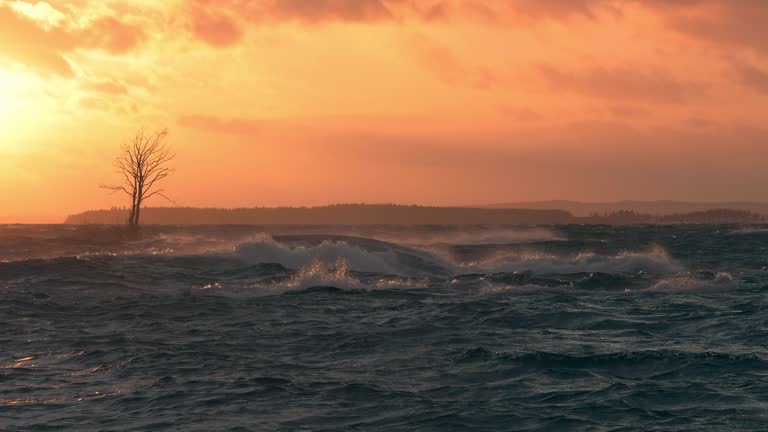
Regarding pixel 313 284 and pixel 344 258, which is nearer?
pixel 313 284

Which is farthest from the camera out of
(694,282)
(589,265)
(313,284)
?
(589,265)

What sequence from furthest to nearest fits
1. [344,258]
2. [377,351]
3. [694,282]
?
[344,258], [694,282], [377,351]

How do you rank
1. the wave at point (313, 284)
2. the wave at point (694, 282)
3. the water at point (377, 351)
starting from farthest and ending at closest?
the wave at point (694, 282), the wave at point (313, 284), the water at point (377, 351)

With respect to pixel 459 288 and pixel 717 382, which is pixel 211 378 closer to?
pixel 717 382

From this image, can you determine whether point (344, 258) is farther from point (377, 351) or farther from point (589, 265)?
point (377, 351)

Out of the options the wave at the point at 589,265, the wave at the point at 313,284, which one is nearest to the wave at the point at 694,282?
the wave at the point at 589,265

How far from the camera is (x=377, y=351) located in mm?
15562

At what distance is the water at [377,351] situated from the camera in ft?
35.1

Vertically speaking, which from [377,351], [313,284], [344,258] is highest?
[344,258]

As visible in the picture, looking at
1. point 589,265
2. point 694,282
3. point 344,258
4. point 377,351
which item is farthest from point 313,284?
point 589,265

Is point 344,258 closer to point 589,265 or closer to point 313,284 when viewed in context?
point 313,284

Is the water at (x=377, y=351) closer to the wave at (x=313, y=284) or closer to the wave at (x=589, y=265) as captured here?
the wave at (x=313, y=284)

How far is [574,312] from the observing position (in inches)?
814

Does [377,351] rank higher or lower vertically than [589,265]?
lower
